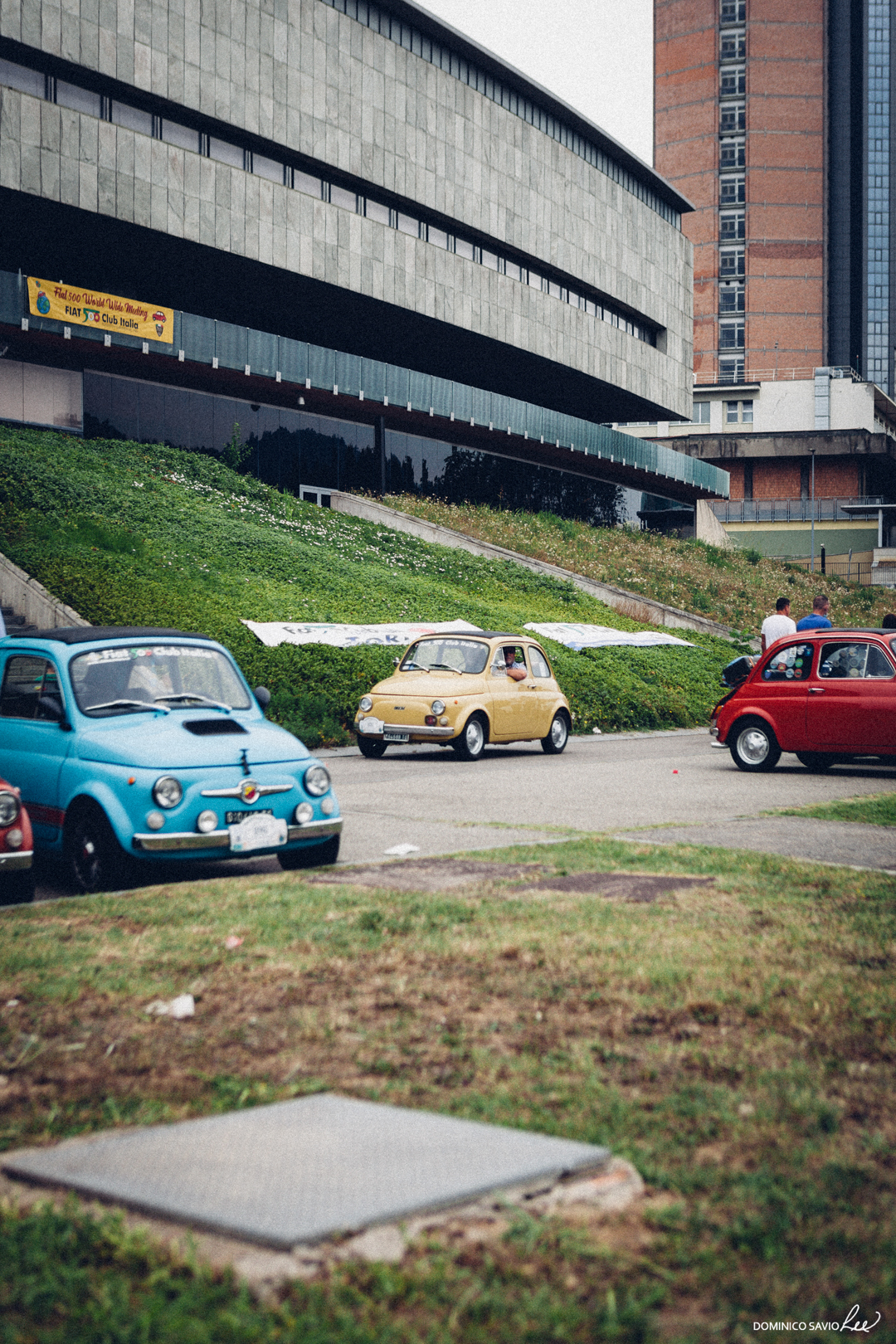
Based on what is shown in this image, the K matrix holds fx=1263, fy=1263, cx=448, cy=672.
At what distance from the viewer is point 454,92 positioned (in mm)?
41844

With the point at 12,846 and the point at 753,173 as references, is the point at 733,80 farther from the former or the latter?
the point at 12,846

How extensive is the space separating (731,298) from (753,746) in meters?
96.0

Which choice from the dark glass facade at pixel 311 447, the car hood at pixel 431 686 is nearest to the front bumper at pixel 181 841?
the car hood at pixel 431 686

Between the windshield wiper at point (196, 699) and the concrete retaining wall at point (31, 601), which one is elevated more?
the concrete retaining wall at point (31, 601)

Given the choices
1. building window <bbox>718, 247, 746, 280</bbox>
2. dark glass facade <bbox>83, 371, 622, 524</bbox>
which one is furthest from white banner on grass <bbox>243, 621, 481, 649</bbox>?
building window <bbox>718, 247, 746, 280</bbox>

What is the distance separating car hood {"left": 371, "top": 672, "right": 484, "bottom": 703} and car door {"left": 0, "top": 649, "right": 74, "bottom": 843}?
27.0 feet

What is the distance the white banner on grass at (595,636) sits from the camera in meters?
27.5

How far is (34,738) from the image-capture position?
8.30m

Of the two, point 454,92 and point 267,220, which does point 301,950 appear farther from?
point 454,92

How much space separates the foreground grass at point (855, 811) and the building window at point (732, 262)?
9964cm

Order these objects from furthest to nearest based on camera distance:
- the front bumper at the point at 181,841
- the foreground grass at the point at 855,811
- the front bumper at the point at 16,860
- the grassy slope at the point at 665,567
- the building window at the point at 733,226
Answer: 1. the building window at the point at 733,226
2. the grassy slope at the point at 665,567
3. the foreground grass at the point at 855,811
4. the front bumper at the point at 181,841
5. the front bumper at the point at 16,860

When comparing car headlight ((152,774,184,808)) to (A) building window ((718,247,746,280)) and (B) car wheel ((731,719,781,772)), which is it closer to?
(B) car wheel ((731,719,781,772))

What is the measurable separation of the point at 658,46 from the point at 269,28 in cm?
8216

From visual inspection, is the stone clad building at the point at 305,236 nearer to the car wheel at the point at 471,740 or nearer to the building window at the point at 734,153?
the car wheel at the point at 471,740
